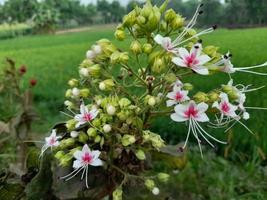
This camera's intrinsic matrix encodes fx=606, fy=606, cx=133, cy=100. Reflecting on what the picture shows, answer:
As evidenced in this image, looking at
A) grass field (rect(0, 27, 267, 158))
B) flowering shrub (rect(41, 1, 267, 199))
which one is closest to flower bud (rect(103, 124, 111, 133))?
flowering shrub (rect(41, 1, 267, 199))

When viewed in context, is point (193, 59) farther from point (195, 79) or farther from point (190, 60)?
point (195, 79)

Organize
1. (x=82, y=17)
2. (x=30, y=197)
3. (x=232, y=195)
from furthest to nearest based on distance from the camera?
(x=82, y=17), (x=232, y=195), (x=30, y=197)

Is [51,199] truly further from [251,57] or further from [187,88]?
[251,57]

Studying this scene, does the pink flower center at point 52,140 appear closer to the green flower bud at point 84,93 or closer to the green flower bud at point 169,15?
the green flower bud at point 84,93

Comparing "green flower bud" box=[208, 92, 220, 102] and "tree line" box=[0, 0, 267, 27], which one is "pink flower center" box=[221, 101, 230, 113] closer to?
"green flower bud" box=[208, 92, 220, 102]

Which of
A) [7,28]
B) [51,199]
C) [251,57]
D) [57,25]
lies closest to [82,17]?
[57,25]

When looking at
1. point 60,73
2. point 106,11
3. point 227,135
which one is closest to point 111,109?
point 227,135

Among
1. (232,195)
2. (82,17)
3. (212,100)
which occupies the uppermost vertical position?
(212,100)
